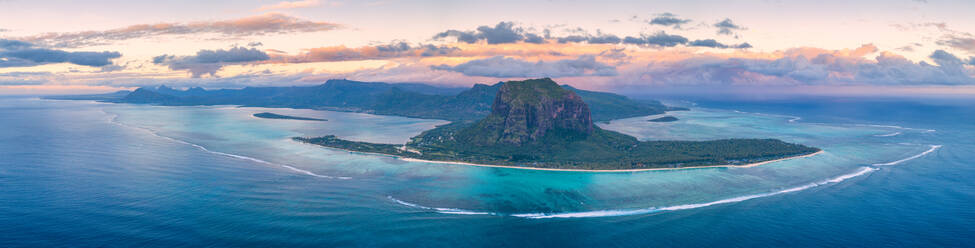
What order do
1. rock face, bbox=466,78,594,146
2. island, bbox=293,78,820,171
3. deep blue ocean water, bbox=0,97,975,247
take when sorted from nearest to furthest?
deep blue ocean water, bbox=0,97,975,247
island, bbox=293,78,820,171
rock face, bbox=466,78,594,146

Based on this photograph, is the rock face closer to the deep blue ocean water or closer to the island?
the island

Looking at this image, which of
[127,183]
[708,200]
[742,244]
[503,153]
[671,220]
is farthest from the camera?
[503,153]

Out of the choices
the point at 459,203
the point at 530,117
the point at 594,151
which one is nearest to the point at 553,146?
the point at 594,151

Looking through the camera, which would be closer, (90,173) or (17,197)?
(17,197)

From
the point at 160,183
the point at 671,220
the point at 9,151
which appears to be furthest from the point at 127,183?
the point at 671,220

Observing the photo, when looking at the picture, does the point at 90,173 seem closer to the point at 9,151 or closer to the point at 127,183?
the point at 127,183

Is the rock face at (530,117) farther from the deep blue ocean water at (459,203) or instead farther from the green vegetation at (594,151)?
the deep blue ocean water at (459,203)

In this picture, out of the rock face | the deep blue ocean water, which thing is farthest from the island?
the deep blue ocean water

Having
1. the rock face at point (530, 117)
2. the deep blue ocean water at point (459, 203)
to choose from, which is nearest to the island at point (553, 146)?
the rock face at point (530, 117)
